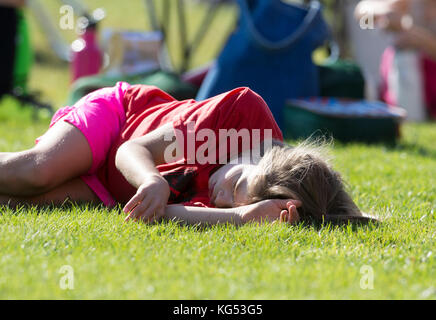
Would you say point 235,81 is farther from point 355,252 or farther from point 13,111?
point 355,252

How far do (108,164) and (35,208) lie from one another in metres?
0.43

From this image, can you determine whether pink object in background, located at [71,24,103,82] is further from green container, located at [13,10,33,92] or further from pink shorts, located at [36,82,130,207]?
pink shorts, located at [36,82,130,207]

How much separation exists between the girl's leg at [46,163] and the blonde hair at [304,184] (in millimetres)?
772

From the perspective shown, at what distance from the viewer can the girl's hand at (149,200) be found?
7.10ft

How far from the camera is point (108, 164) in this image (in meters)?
2.67

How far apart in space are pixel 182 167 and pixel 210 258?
0.67 metres

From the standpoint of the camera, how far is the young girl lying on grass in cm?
225

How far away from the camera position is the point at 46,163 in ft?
7.87

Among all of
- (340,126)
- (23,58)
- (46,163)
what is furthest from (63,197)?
(23,58)

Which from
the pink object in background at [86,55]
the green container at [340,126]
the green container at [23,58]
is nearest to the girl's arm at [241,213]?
the green container at [340,126]

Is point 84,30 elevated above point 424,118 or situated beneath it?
elevated above

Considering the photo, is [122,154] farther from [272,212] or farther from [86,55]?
[86,55]

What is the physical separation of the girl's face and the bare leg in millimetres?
607

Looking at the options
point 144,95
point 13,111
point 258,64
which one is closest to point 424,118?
point 258,64
